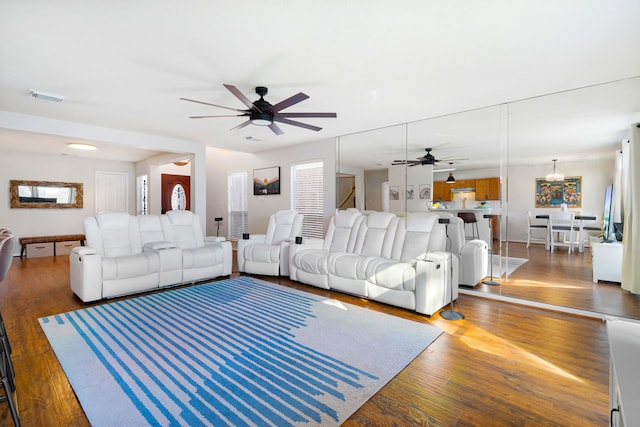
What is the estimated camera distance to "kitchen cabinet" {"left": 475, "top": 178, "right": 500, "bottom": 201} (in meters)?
3.97

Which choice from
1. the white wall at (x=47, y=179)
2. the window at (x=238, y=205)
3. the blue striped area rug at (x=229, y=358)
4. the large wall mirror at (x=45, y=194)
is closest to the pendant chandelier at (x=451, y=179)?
the blue striped area rug at (x=229, y=358)

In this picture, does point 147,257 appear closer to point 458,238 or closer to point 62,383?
point 62,383

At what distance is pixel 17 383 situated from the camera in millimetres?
2021

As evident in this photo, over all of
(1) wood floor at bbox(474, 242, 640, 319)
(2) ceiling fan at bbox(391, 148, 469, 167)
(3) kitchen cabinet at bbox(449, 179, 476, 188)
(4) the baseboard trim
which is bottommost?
(4) the baseboard trim

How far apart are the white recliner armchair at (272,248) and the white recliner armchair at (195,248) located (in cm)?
29

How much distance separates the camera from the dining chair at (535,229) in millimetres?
3836

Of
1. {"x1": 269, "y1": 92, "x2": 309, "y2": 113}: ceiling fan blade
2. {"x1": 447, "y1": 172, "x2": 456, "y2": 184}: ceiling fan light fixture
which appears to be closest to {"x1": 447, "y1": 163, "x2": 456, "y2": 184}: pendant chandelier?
{"x1": 447, "y1": 172, "x2": 456, "y2": 184}: ceiling fan light fixture

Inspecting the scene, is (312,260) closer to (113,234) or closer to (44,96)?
(113,234)

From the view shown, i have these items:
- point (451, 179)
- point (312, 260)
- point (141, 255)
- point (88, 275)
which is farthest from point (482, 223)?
point (88, 275)

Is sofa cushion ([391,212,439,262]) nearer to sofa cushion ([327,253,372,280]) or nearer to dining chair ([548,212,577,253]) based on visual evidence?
sofa cushion ([327,253,372,280])

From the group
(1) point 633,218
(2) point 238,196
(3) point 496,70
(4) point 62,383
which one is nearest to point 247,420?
(4) point 62,383

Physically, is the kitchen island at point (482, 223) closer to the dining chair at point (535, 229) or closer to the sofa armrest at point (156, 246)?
the dining chair at point (535, 229)

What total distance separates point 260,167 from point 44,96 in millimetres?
4098

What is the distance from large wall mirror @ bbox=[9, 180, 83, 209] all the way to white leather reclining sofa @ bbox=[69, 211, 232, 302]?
471 cm
